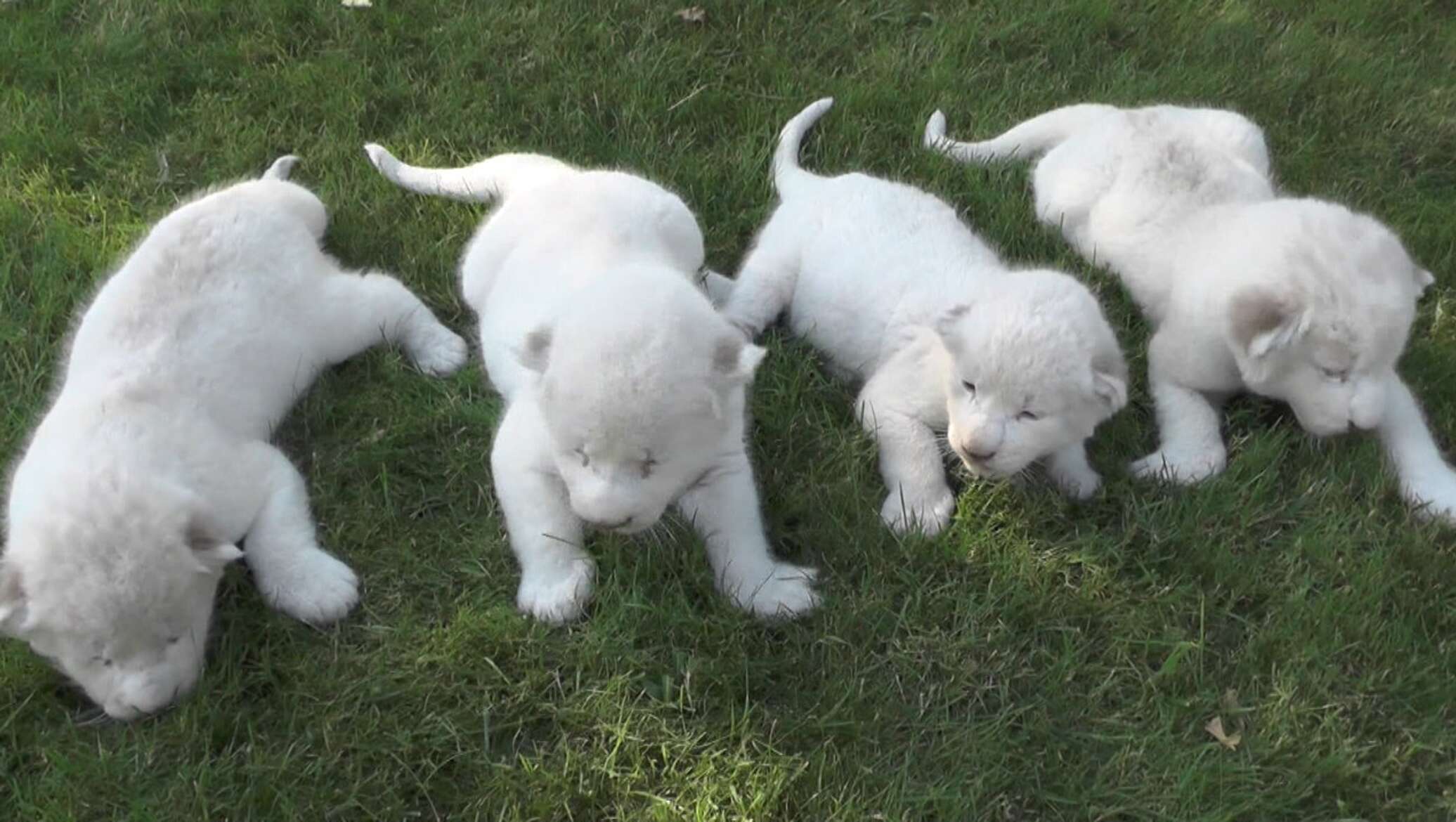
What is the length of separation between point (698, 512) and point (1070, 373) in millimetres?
1210

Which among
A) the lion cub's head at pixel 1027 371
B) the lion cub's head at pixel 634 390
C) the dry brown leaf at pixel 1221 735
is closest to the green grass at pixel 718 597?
the dry brown leaf at pixel 1221 735

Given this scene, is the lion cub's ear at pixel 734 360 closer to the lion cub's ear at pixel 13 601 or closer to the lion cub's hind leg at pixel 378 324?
the lion cub's hind leg at pixel 378 324

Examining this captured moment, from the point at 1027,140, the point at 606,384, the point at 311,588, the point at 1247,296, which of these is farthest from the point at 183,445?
the point at 1027,140

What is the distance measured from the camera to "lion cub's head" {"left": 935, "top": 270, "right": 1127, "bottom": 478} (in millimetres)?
3516

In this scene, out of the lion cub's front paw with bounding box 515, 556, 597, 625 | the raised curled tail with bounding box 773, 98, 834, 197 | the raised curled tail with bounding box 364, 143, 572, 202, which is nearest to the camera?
the lion cub's front paw with bounding box 515, 556, 597, 625

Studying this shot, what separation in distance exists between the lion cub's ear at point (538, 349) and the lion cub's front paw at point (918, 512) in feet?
4.25

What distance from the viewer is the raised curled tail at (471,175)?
16.0 ft

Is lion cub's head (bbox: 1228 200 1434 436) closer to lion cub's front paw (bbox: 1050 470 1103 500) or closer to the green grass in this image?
the green grass

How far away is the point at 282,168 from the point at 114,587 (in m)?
2.51

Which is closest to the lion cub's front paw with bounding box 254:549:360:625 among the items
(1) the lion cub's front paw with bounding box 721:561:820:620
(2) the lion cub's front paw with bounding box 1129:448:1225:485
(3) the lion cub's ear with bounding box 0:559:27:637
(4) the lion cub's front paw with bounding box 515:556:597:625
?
(4) the lion cub's front paw with bounding box 515:556:597:625

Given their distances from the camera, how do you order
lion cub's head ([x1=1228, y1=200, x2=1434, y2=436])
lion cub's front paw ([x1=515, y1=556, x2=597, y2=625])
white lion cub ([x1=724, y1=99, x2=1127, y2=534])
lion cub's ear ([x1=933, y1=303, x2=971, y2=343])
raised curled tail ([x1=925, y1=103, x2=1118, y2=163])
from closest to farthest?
lion cub's front paw ([x1=515, y1=556, x2=597, y2=625])
white lion cub ([x1=724, y1=99, x2=1127, y2=534])
lion cub's ear ([x1=933, y1=303, x2=971, y2=343])
lion cub's head ([x1=1228, y1=200, x2=1434, y2=436])
raised curled tail ([x1=925, y1=103, x2=1118, y2=163])

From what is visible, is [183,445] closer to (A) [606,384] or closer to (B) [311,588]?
(B) [311,588]

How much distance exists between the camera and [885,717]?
3309 millimetres

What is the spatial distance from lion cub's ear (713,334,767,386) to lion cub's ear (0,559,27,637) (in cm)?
191
